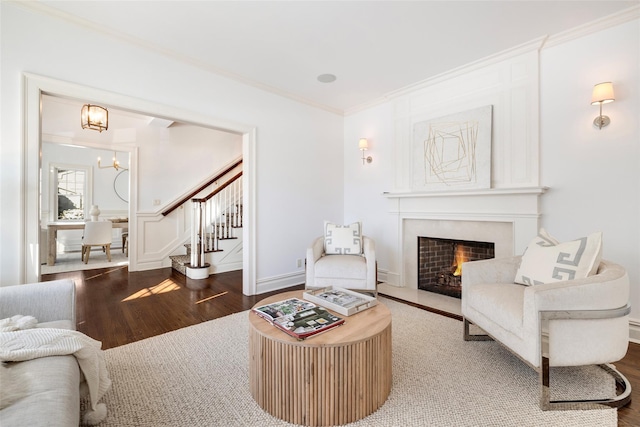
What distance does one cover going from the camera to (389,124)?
13.1ft

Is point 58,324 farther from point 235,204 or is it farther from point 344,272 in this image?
point 235,204

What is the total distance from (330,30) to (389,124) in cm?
175

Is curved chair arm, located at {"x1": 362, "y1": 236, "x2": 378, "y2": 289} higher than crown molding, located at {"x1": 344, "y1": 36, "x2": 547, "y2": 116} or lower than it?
lower

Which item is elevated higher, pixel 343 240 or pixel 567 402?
pixel 343 240

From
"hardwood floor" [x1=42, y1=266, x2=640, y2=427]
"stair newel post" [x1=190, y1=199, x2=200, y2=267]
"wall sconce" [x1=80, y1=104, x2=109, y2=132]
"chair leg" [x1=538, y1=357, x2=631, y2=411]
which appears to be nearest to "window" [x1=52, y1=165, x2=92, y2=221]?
"hardwood floor" [x1=42, y1=266, x2=640, y2=427]

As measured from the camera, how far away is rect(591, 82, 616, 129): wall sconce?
2287 millimetres

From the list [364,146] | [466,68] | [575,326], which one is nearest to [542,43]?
[466,68]

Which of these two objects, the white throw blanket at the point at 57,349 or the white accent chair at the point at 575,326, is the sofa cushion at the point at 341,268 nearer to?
the white accent chair at the point at 575,326

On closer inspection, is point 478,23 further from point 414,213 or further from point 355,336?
point 355,336

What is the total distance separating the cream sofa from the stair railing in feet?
8.93

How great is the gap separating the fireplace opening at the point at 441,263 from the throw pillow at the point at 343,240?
902 mm

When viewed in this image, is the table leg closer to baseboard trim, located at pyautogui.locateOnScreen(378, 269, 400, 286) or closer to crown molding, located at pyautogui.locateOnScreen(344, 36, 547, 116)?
baseboard trim, located at pyautogui.locateOnScreen(378, 269, 400, 286)

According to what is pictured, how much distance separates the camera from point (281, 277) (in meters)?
3.80

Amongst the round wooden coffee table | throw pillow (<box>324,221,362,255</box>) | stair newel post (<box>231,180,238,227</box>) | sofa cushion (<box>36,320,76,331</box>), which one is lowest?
the round wooden coffee table
